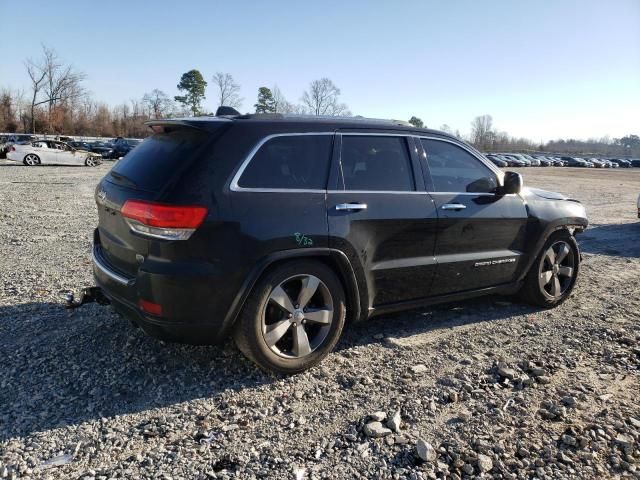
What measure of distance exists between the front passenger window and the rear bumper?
84.0 inches

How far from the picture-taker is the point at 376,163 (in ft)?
12.9

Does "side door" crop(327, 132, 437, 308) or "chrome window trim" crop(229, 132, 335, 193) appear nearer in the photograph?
"chrome window trim" crop(229, 132, 335, 193)

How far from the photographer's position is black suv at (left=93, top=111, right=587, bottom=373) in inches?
123

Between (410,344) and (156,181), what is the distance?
2395 mm

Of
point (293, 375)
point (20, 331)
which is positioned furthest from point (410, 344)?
point (20, 331)

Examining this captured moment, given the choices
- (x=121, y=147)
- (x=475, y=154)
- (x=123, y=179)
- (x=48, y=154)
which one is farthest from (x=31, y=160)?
(x=475, y=154)

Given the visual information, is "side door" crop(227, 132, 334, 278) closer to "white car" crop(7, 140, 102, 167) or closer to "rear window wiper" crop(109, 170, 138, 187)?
"rear window wiper" crop(109, 170, 138, 187)

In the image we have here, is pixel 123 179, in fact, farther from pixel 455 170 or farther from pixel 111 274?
pixel 455 170

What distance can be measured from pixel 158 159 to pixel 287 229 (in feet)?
3.37

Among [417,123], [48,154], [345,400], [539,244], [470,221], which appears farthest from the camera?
[417,123]

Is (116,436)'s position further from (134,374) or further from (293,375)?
(293,375)

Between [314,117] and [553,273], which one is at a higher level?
[314,117]

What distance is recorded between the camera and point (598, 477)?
8.35 ft

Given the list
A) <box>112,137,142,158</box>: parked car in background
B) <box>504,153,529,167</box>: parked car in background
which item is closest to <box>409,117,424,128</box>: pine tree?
<box>504,153,529,167</box>: parked car in background
